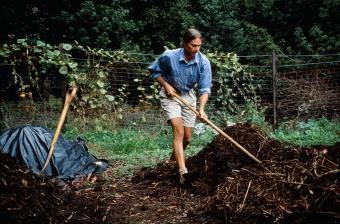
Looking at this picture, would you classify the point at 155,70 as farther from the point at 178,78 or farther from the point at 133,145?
the point at 133,145

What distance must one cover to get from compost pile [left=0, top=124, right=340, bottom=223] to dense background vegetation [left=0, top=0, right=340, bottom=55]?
9.08m

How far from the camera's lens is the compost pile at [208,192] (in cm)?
309

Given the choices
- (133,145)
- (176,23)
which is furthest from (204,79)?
(176,23)

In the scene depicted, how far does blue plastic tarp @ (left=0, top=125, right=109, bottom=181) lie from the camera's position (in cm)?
520

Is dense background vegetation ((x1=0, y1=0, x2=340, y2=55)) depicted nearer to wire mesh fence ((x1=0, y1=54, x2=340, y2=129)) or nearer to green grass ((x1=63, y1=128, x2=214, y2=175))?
wire mesh fence ((x1=0, y1=54, x2=340, y2=129))

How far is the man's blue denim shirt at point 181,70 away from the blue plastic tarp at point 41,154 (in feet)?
5.30

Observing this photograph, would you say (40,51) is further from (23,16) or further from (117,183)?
(23,16)

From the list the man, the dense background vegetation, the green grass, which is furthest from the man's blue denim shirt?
the dense background vegetation

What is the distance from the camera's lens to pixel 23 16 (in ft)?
44.7

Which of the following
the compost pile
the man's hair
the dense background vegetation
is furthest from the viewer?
the dense background vegetation

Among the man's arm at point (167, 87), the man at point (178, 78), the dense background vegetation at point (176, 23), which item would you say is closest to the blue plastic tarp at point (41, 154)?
the man at point (178, 78)

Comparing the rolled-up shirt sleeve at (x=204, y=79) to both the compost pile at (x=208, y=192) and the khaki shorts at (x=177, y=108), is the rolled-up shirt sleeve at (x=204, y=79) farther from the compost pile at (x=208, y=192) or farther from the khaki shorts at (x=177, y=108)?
the compost pile at (x=208, y=192)

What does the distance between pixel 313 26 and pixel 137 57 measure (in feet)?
19.1

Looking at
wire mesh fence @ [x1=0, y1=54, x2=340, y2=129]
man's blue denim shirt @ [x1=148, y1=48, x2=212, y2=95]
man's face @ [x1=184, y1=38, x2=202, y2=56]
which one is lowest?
wire mesh fence @ [x1=0, y1=54, x2=340, y2=129]
